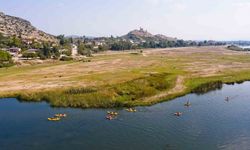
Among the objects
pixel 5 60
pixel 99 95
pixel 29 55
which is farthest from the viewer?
pixel 29 55

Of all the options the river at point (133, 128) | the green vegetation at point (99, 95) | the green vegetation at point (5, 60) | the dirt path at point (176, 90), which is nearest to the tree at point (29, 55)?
the green vegetation at point (5, 60)

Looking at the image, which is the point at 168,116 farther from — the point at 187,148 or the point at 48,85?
the point at 48,85

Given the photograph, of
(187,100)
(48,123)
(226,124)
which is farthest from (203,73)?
(48,123)

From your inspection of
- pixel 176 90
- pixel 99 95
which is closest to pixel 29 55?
pixel 99 95

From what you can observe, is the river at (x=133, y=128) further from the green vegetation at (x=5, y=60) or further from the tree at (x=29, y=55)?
the tree at (x=29, y=55)

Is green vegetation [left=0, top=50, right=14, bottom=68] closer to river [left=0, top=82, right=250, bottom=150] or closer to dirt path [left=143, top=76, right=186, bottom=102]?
river [left=0, top=82, right=250, bottom=150]

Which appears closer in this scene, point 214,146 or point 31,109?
point 214,146

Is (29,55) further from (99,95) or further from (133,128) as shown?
(133,128)

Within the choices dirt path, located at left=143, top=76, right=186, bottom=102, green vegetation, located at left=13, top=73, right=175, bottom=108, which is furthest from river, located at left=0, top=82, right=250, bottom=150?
dirt path, located at left=143, top=76, right=186, bottom=102

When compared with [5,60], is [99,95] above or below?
below
